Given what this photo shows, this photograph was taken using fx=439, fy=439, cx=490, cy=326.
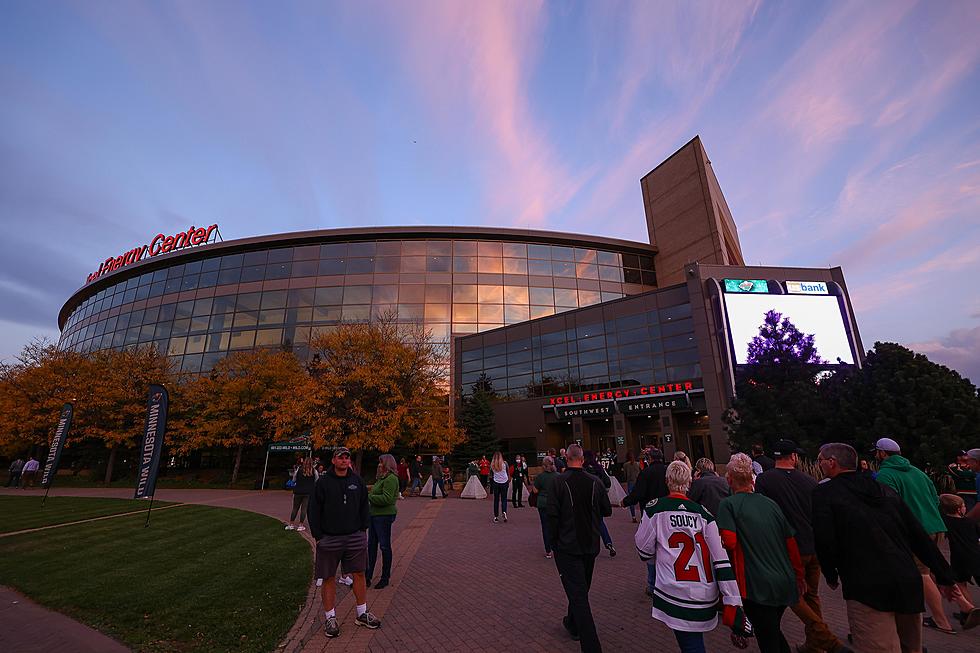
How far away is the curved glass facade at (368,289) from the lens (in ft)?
127

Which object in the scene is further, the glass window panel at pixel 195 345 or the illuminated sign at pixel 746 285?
the glass window panel at pixel 195 345

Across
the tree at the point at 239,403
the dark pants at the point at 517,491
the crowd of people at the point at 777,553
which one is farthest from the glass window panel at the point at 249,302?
the crowd of people at the point at 777,553

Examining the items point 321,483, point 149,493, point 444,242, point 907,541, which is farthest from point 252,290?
point 907,541

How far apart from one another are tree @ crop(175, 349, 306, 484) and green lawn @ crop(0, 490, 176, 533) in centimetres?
786

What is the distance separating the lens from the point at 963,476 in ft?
32.5

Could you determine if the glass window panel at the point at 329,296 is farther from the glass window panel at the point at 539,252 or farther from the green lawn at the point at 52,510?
the green lawn at the point at 52,510

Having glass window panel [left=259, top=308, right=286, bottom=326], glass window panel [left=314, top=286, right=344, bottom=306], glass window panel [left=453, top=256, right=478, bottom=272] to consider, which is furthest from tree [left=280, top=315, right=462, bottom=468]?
glass window panel [left=453, top=256, right=478, bottom=272]

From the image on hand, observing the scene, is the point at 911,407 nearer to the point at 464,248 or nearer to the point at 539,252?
the point at 539,252

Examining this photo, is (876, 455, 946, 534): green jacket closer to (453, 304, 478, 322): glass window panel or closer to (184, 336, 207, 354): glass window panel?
(453, 304, 478, 322): glass window panel

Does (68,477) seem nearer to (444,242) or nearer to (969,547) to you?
(444,242)

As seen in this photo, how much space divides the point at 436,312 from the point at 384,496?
32.6m

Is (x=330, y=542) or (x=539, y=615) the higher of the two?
(x=330, y=542)

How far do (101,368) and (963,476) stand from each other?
43651 millimetres

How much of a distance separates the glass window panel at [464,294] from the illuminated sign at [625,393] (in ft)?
40.3
